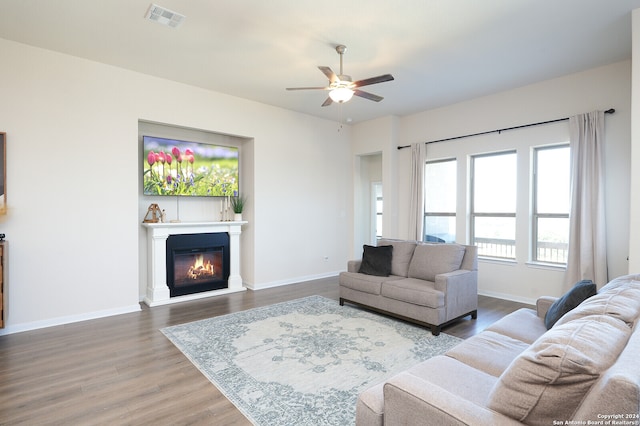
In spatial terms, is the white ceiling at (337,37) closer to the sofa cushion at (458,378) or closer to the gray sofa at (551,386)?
the gray sofa at (551,386)

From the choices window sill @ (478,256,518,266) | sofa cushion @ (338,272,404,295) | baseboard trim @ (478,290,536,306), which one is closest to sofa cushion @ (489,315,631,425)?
sofa cushion @ (338,272,404,295)

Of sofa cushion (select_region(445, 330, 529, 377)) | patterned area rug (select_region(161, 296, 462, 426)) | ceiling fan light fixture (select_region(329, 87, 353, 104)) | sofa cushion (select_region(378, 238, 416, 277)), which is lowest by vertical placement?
patterned area rug (select_region(161, 296, 462, 426))

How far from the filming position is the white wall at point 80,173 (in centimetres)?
385

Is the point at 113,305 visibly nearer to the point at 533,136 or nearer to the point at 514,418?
the point at 514,418

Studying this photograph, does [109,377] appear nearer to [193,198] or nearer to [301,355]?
[301,355]

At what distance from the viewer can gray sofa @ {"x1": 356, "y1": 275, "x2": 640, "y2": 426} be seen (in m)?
0.98

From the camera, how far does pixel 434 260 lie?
14.0ft

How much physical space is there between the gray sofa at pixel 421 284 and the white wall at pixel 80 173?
221 centimetres

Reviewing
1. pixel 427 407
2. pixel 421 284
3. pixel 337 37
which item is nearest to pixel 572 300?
pixel 427 407

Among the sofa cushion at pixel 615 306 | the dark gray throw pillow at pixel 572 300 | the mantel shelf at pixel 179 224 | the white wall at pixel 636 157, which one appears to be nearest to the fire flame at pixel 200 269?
the mantel shelf at pixel 179 224

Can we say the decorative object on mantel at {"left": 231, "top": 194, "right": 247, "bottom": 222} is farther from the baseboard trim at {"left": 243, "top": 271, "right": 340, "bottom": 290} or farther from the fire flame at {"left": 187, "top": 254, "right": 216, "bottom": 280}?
the baseboard trim at {"left": 243, "top": 271, "right": 340, "bottom": 290}

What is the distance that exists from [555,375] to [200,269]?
17.2 ft

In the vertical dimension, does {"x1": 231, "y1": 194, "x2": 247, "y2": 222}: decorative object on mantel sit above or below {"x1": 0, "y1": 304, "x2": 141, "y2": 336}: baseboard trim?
above

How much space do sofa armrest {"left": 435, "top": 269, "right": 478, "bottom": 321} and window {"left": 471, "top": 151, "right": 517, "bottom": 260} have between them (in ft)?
5.65
